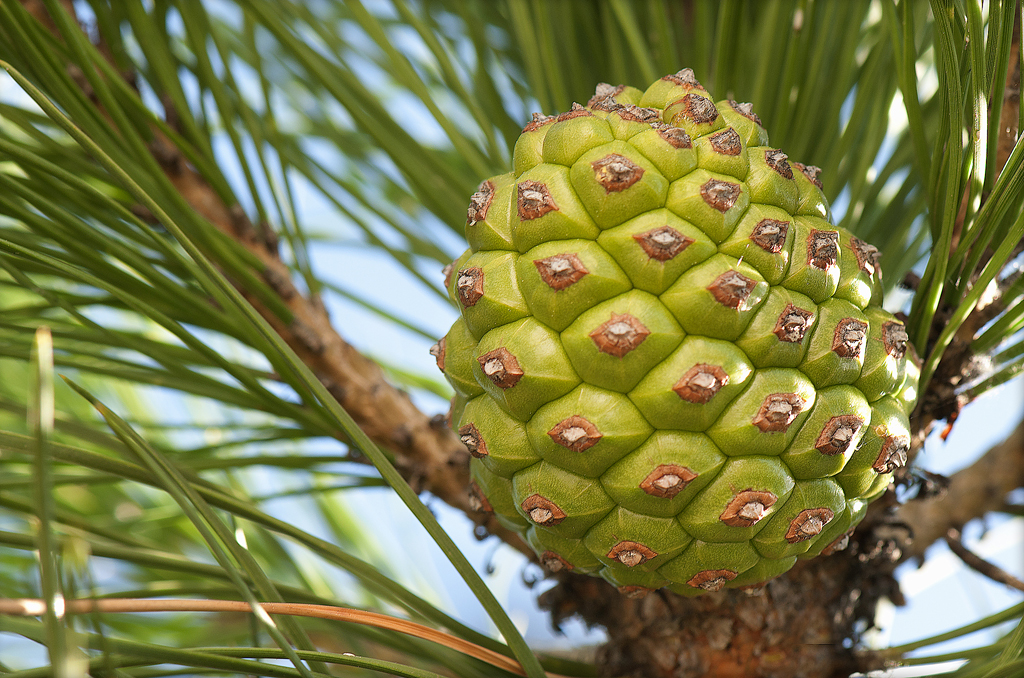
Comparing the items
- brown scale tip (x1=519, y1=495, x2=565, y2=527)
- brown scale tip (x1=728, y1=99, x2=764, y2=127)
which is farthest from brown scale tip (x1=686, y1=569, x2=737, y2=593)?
brown scale tip (x1=728, y1=99, x2=764, y2=127)

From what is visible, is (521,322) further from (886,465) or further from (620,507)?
(886,465)

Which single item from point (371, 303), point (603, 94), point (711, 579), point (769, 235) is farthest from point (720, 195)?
point (371, 303)

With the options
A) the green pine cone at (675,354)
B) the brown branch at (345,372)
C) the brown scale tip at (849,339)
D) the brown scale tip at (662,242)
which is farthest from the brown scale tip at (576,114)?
the brown branch at (345,372)

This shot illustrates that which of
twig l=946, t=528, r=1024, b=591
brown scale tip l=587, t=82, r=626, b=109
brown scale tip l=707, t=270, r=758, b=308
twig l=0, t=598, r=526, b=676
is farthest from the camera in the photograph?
twig l=946, t=528, r=1024, b=591

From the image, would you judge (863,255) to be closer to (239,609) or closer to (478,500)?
(478,500)

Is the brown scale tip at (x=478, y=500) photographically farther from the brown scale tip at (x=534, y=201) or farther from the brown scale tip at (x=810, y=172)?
the brown scale tip at (x=810, y=172)

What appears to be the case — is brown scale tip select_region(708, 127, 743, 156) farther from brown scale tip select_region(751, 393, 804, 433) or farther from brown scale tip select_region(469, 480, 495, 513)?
brown scale tip select_region(469, 480, 495, 513)
